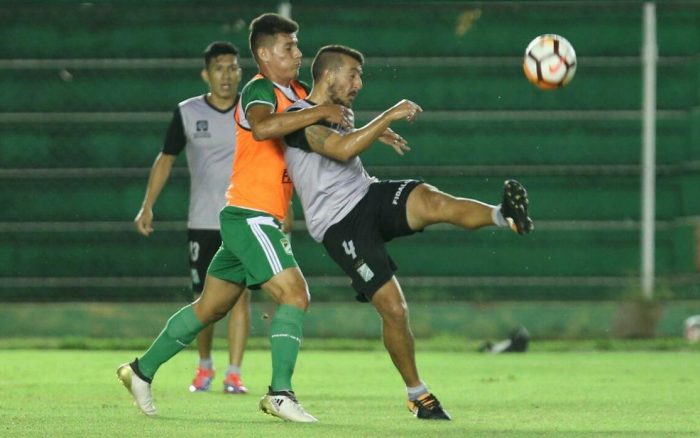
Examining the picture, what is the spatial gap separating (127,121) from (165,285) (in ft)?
4.89

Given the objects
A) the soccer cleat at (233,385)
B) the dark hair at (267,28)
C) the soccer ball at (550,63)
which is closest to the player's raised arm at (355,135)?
the dark hair at (267,28)

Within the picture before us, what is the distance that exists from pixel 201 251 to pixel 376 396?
1.61 m

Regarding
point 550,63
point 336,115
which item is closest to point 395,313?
point 336,115

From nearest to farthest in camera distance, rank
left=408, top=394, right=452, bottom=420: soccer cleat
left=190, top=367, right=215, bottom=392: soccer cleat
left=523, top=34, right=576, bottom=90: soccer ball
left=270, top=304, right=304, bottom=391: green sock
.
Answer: left=270, top=304, right=304, bottom=391: green sock < left=408, top=394, right=452, bottom=420: soccer cleat < left=523, top=34, right=576, bottom=90: soccer ball < left=190, top=367, right=215, bottom=392: soccer cleat

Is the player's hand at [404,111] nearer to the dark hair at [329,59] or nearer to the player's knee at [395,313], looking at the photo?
the dark hair at [329,59]

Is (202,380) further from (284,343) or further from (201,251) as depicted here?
(284,343)

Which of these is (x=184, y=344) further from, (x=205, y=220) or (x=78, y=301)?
(x=78, y=301)

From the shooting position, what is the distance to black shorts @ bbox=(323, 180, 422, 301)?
7738 mm

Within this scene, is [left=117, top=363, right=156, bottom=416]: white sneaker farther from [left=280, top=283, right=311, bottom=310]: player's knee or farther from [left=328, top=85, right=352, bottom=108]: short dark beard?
[left=328, top=85, right=352, bottom=108]: short dark beard

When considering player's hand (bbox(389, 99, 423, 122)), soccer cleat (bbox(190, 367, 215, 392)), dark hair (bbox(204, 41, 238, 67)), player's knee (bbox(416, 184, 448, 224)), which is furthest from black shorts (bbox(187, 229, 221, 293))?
player's hand (bbox(389, 99, 423, 122))

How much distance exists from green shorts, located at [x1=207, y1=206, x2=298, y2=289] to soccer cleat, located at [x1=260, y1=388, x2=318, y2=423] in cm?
58

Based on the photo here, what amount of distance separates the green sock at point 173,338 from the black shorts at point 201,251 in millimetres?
2083

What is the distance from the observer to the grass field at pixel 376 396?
7.27 metres

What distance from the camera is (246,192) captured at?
788cm
